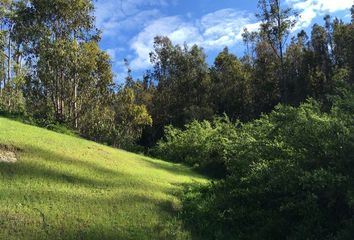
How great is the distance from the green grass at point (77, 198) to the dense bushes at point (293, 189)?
37.4 inches

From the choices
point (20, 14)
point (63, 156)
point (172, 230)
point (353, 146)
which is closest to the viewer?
point (353, 146)

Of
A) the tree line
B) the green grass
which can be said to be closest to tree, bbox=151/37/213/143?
the tree line

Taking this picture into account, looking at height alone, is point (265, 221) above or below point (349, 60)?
below

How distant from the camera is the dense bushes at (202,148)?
72.4 ft

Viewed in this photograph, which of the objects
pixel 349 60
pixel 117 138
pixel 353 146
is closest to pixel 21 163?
pixel 353 146

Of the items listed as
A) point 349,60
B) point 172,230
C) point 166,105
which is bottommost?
point 172,230

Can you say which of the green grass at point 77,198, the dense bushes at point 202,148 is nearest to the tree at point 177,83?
the dense bushes at point 202,148

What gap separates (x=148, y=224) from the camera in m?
9.94

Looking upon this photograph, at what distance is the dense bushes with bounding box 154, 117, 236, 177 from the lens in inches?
869

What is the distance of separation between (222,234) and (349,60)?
131ft

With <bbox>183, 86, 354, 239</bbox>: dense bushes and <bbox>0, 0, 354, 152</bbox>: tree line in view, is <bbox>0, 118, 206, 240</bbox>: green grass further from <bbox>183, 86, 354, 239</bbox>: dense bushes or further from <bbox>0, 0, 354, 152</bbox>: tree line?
<bbox>0, 0, 354, 152</bbox>: tree line

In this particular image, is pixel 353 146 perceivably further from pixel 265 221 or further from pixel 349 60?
pixel 349 60

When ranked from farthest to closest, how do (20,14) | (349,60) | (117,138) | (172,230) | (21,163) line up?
(349,60) < (117,138) < (20,14) < (21,163) < (172,230)

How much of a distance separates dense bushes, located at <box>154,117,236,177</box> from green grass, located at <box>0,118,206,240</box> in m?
7.36
